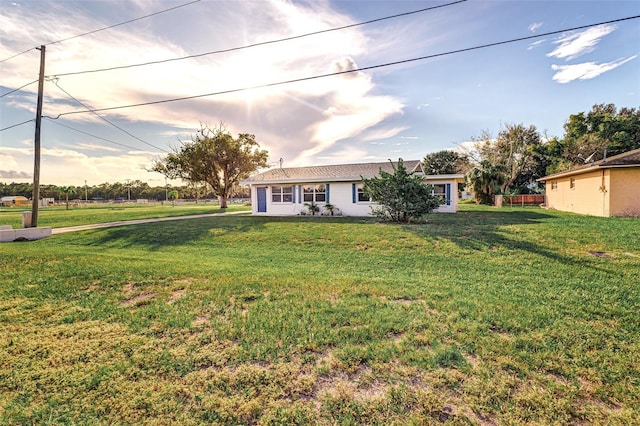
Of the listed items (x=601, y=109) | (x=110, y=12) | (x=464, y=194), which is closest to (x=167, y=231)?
(x=110, y=12)

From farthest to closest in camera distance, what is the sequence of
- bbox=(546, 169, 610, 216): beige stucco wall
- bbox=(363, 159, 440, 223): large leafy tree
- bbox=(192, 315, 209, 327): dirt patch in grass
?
bbox=(546, 169, 610, 216): beige stucco wall < bbox=(363, 159, 440, 223): large leafy tree < bbox=(192, 315, 209, 327): dirt patch in grass

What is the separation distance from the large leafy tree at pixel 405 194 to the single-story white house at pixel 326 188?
4.40 meters

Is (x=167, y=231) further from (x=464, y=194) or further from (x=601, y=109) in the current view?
(x=601, y=109)

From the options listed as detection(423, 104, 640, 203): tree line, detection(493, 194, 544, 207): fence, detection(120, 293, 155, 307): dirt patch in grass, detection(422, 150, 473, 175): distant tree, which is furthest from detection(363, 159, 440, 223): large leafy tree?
detection(422, 150, 473, 175): distant tree

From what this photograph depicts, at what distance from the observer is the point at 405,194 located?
12453 mm

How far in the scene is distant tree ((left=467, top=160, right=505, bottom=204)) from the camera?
26109 mm

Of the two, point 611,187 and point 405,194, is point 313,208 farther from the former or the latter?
point 611,187

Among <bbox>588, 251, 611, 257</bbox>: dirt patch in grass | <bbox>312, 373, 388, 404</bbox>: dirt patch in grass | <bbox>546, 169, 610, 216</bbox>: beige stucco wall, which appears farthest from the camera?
<bbox>546, 169, 610, 216</bbox>: beige stucco wall

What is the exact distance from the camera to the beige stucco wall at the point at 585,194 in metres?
14.3

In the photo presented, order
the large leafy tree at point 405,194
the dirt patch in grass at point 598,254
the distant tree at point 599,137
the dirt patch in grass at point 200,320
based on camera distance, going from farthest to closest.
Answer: the distant tree at point 599,137 → the large leafy tree at point 405,194 → the dirt patch in grass at point 598,254 → the dirt patch in grass at point 200,320

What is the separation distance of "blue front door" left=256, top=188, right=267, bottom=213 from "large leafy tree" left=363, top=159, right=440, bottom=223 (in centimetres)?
1017

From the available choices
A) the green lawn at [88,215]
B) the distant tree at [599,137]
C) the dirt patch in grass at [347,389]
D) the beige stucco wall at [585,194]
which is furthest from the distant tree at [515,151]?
the dirt patch in grass at [347,389]

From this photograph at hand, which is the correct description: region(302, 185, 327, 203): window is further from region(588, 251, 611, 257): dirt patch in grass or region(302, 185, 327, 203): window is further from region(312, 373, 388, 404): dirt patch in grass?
region(312, 373, 388, 404): dirt patch in grass

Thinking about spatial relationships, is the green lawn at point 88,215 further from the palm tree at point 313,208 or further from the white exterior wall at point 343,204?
the palm tree at point 313,208
